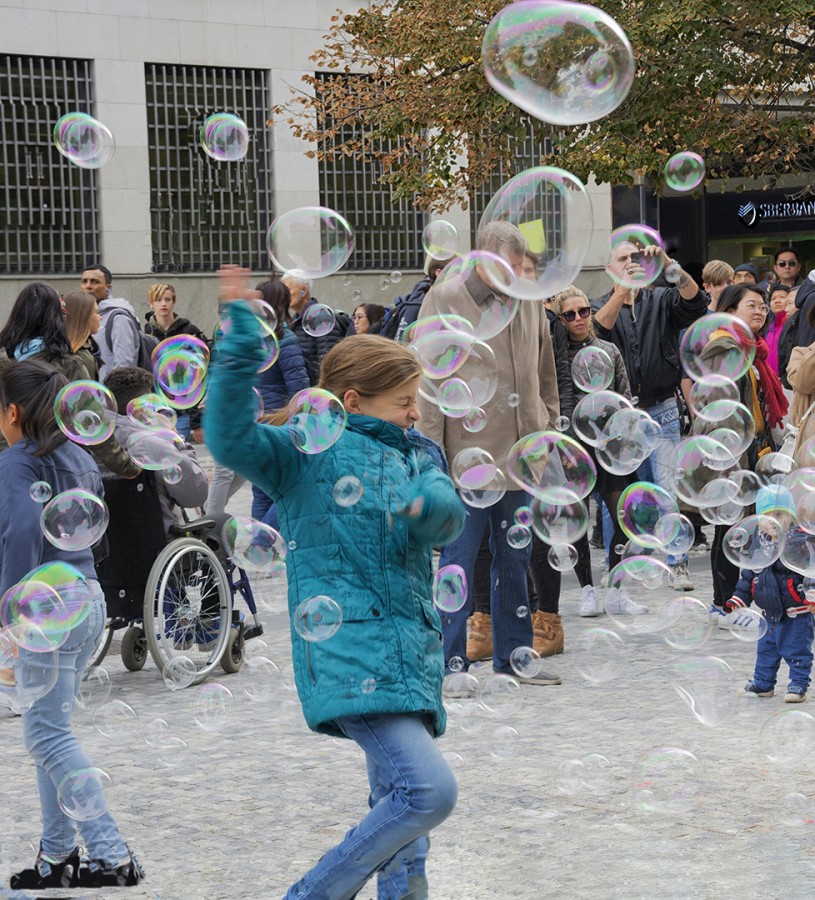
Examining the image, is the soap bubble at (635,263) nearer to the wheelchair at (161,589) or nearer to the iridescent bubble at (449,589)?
the iridescent bubble at (449,589)

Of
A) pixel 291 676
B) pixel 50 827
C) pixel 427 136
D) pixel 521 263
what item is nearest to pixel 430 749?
pixel 50 827

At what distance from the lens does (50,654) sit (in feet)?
13.4

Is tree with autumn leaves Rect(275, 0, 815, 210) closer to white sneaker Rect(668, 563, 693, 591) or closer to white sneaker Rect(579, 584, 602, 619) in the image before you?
white sneaker Rect(668, 563, 693, 591)

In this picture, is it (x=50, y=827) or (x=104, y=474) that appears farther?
(x=104, y=474)

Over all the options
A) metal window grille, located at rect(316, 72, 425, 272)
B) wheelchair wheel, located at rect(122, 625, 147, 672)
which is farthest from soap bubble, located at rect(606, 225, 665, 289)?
metal window grille, located at rect(316, 72, 425, 272)

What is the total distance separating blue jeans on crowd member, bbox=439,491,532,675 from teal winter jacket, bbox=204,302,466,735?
110 inches

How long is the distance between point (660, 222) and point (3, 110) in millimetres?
10374

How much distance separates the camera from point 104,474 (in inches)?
259

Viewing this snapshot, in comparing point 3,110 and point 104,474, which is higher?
point 3,110

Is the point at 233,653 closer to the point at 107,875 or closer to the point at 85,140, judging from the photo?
the point at 85,140

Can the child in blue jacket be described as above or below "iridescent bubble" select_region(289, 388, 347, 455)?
below

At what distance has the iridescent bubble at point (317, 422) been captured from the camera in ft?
11.5

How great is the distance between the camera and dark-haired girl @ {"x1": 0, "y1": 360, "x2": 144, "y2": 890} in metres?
4.04

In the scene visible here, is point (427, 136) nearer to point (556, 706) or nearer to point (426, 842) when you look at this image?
point (556, 706)
